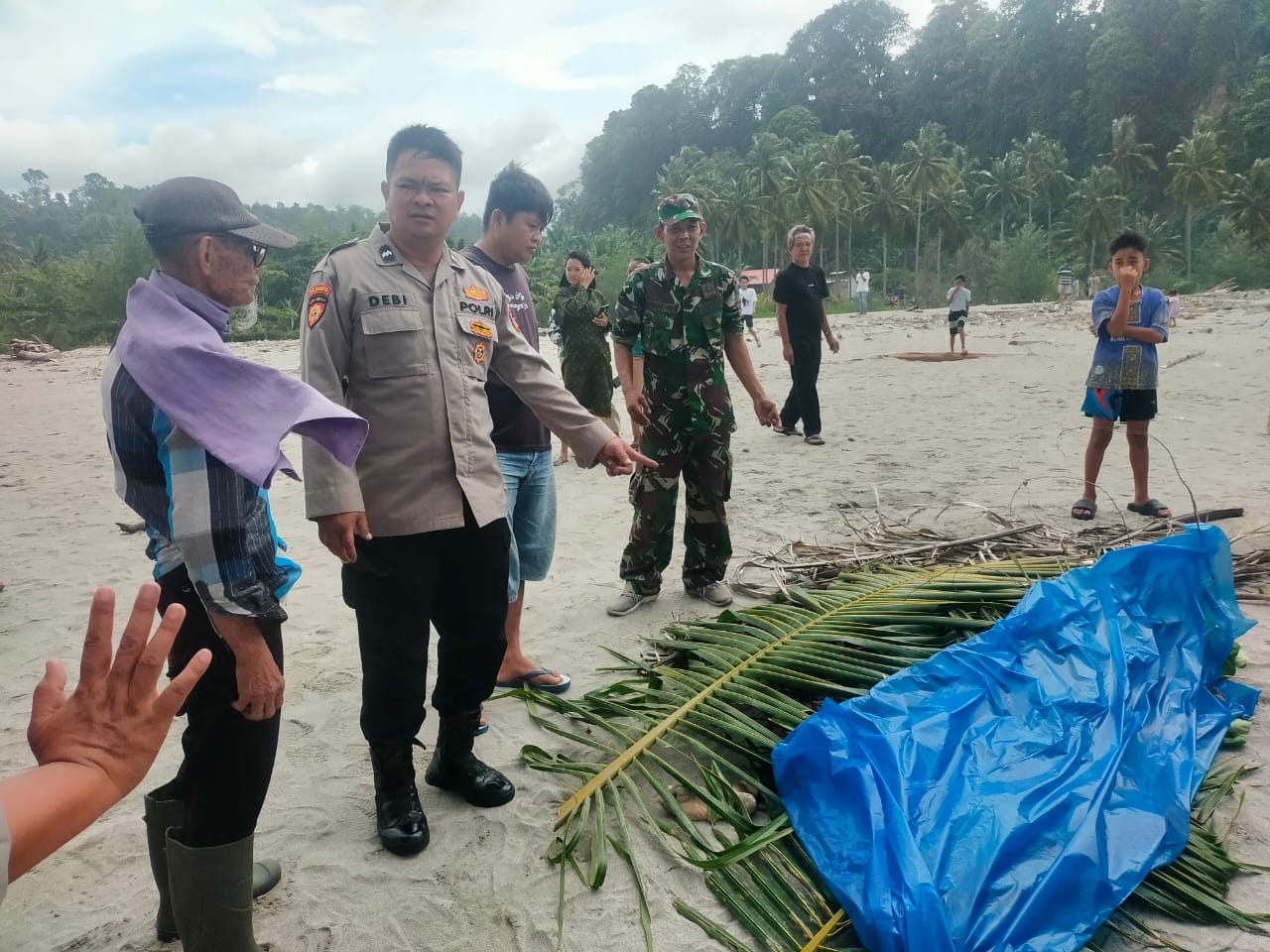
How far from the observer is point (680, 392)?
3.63 meters

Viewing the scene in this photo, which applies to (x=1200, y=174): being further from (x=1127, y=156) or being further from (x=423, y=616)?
(x=423, y=616)

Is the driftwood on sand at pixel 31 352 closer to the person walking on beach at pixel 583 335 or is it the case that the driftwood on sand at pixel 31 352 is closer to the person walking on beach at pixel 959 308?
the person walking on beach at pixel 583 335

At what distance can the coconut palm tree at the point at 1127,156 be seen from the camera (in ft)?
144

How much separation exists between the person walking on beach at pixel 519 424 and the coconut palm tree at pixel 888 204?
43.1 meters

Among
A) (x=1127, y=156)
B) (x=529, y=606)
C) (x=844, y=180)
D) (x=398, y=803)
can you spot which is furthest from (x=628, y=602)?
(x=1127, y=156)

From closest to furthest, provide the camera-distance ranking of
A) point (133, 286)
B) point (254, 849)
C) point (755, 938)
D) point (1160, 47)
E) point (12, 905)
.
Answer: point (133, 286), point (755, 938), point (12, 905), point (254, 849), point (1160, 47)

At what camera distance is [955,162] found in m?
45.8

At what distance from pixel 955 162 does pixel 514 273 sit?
49891 mm

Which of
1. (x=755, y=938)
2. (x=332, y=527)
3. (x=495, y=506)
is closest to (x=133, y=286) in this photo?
(x=332, y=527)

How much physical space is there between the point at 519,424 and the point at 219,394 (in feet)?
4.90

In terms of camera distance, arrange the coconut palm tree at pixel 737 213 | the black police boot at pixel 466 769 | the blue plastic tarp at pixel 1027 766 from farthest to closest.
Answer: the coconut palm tree at pixel 737 213
the black police boot at pixel 466 769
the blue plastic tarp at pixel 1027 766

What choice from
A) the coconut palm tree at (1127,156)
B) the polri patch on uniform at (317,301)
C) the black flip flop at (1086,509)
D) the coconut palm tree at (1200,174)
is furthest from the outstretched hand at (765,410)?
the coconut palm tree at (1127,156)

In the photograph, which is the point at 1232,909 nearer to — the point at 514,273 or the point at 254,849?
the point at 254,849

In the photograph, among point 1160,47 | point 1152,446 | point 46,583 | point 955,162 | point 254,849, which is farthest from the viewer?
point 1160,47
